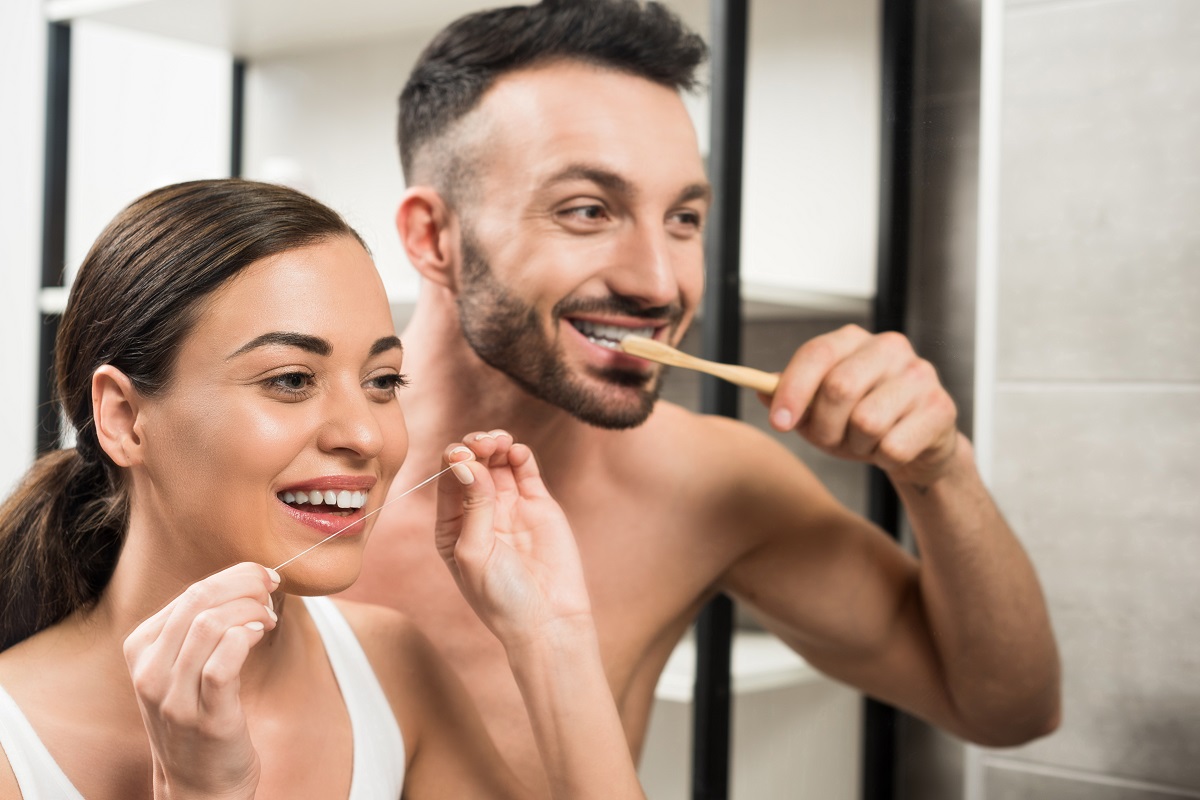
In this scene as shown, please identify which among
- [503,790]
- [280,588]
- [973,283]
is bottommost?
[503,790]

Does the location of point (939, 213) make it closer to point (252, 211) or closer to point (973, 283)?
point (973, 283)

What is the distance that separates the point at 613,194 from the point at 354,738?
0.84 feet

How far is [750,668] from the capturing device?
0.74 m

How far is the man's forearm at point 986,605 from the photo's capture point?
22.3 inches

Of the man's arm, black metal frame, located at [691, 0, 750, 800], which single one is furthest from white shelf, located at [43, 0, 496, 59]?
the man's arm

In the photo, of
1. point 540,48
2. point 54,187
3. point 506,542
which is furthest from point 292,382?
point 54,187

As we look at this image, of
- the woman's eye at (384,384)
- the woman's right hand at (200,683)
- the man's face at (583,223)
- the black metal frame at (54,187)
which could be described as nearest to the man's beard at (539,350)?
the man's face at (583,223)

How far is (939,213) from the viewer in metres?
0.59

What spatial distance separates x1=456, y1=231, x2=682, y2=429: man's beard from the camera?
527mm

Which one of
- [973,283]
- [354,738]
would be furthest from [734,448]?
[354,738]

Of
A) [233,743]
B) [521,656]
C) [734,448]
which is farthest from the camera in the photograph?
[734,448]

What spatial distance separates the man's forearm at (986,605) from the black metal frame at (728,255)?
0.05 m

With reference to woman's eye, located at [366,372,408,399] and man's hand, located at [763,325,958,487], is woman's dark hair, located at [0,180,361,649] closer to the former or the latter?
woman's eye, located at [366,372,408,399]

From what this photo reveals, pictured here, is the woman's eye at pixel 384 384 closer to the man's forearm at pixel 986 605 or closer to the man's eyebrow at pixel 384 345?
the man's eyebrow at pixel 384 345
